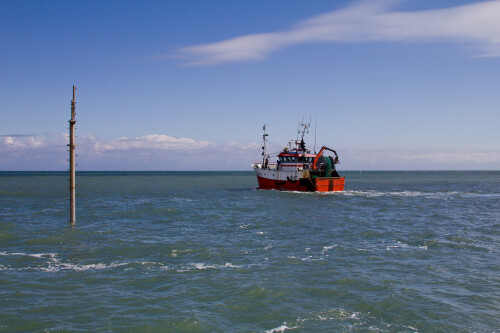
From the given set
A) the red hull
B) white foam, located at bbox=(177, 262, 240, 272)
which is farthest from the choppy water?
the red hull

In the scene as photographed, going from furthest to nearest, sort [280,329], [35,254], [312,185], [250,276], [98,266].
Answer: [312,185]
[35,254]
[98,266]
[250,276]
[280,329]

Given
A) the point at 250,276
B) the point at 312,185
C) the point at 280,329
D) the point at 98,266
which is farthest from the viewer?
the point at 312,185

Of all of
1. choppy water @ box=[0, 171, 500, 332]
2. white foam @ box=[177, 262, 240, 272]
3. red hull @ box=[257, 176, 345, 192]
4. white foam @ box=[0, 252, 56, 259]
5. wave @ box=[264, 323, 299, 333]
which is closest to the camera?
wave @ box=[264, 323, 299, 333]

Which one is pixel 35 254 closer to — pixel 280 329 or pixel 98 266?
pixel 98 266

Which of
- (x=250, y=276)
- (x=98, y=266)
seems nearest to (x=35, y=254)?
(x=98, y=266)

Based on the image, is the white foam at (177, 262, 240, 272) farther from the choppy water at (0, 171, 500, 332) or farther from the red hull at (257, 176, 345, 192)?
the red hull at (257, 176, 345, 192)

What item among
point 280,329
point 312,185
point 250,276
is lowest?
point 280,329

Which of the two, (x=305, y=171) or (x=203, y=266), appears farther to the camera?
(x=305, y=171)

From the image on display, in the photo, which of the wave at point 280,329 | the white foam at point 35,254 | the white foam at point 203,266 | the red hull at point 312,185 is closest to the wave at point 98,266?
the white foam at point 203,266

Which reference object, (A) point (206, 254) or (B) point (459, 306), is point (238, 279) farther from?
(B) point (459, 306)

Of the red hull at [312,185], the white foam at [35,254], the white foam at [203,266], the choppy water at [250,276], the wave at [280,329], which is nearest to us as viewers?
the wave at [280,329]

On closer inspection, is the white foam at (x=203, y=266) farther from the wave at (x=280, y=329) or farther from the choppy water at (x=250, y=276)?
the wave at (x=280, y=329)

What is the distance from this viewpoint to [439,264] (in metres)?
18.1

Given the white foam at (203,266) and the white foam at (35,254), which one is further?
the white foam at (35,254)
